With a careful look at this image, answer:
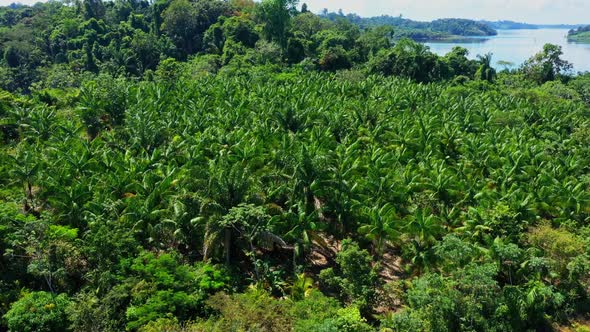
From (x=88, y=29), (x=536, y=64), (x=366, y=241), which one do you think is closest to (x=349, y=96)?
(x=366, y=241)

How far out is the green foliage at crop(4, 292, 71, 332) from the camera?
14867 millimetres

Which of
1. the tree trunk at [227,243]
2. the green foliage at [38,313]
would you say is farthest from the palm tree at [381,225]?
the green foliage at [38,313]

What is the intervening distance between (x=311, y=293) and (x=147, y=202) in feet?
26.5

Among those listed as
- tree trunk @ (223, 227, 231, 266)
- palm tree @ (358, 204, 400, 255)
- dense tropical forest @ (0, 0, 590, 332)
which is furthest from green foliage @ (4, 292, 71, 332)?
palm tree @ (358, 204, 400, 255)

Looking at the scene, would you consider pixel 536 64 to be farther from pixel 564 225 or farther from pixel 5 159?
pixel 5 159

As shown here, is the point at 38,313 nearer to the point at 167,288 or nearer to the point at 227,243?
the point at 167,288

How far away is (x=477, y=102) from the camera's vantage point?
4200cm

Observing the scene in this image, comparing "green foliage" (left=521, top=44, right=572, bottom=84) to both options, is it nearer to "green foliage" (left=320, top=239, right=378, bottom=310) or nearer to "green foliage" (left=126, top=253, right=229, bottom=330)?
"green foliage" (left=320, top=239, right=378, bottom=310)

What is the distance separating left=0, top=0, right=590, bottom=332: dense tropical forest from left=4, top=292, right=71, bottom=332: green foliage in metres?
0.06

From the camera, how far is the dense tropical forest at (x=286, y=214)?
16.4 meters

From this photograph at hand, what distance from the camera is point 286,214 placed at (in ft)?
66.2

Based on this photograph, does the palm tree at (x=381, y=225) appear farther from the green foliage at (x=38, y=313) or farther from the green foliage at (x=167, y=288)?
the green foliage at (x=38, y=313)

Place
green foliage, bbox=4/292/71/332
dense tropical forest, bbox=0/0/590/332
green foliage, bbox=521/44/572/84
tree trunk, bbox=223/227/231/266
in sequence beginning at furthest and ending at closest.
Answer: green foliage, bbox=521/44/572/84 → tree trunk, bbox=223/227/231/266 → dense tropical forest, bbox=0/0/590/332 → green foliage, bbox=4/292/71/332

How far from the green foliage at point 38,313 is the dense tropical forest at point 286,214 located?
58 millimetres
